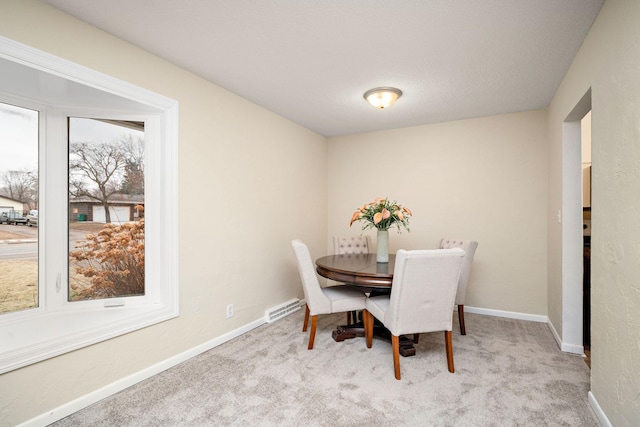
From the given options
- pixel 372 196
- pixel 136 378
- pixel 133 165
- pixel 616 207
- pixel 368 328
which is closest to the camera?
pixel 616 207

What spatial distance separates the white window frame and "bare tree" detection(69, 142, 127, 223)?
78 mm

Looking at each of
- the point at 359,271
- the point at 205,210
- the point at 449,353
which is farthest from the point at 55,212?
the point at 449,353

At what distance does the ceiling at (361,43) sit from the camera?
1.87 m

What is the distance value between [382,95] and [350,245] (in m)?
1.79

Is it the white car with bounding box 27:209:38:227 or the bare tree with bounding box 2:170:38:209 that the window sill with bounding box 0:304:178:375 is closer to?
the white car with bounding box 27:209:38:227

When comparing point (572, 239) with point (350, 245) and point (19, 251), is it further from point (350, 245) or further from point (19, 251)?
point (19, 251)

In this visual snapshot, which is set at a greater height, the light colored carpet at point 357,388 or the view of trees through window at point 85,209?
the view of trees through window at point 85,209

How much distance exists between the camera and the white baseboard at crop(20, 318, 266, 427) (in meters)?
1.83

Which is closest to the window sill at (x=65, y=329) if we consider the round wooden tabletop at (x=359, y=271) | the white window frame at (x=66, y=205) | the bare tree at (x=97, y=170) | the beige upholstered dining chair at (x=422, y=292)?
the white window frame at (x=66, y=205)

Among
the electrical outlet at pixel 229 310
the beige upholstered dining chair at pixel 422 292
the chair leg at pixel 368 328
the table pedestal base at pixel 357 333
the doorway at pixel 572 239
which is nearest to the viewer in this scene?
the beige upholstered dining chair at pixel 422 292

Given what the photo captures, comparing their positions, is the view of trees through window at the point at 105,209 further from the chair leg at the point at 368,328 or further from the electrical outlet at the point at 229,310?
the chair leg at the point at 368,328

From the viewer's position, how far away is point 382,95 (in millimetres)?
3027

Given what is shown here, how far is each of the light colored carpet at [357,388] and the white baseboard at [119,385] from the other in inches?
1.6

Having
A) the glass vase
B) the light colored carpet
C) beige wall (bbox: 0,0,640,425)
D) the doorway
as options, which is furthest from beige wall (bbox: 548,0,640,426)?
the glass vase
